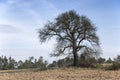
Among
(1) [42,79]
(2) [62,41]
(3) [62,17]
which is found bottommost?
(1) [42,79]

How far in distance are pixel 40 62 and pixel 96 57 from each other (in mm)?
20632

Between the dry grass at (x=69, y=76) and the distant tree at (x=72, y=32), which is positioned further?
the distant tree at (x=72, y=32)

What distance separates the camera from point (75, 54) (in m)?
47.5

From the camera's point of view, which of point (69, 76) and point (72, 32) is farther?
point (72, 32)

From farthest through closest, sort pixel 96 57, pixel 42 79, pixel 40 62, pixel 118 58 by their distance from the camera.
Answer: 1. pixel 40 62
2. pixel 96 57
3. pixel 118 58
4. pixel 42 79

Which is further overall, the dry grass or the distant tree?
the distant tree

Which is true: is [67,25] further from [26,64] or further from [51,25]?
[26,64]

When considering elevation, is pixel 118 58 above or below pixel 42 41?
below

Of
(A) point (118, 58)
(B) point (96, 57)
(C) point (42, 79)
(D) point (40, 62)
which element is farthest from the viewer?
(D) point (40, 62)

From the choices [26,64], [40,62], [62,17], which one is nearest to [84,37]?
[62,17]

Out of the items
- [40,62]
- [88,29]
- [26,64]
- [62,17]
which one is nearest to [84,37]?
[88,29]

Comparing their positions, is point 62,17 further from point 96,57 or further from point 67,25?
point 96,57

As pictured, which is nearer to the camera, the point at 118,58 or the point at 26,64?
the point at 118,58

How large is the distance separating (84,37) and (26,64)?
23489 millimetres
